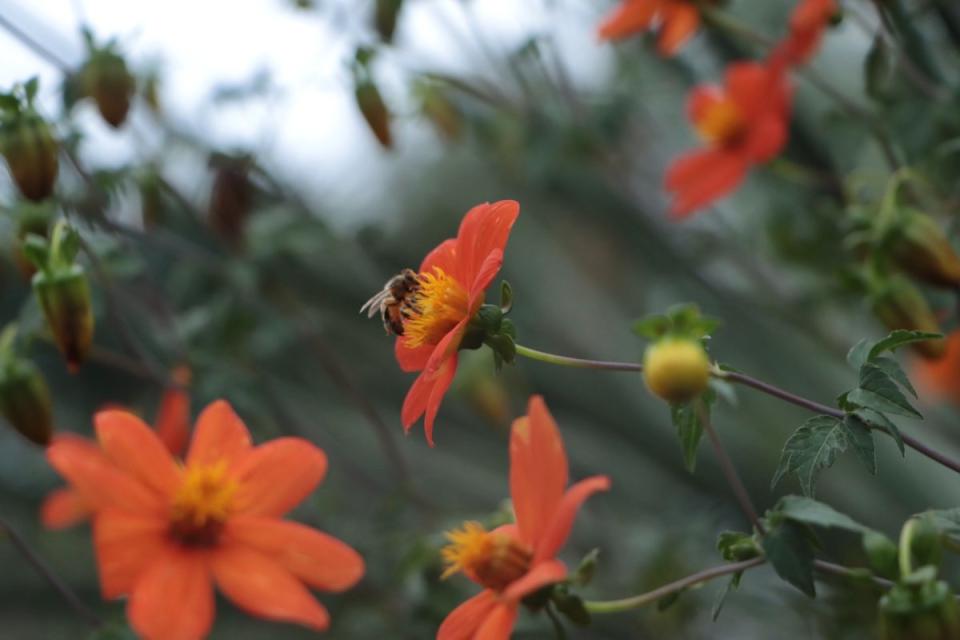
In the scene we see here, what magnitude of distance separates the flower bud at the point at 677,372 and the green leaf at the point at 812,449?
0.22 ft

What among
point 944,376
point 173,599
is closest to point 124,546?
point 173,599

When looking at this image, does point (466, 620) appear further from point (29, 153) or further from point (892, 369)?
point (29, 153)

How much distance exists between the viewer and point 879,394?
473 millimetres

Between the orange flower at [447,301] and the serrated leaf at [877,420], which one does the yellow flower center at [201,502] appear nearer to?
the orange flower at [447,301]

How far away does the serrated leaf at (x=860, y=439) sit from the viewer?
1.52 feet

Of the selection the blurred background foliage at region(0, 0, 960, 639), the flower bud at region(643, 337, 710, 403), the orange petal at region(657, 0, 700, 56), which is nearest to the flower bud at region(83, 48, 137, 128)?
the blurred background foliage at region(0, 0, 960, 639)

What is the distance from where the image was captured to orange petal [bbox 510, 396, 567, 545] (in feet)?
1.66

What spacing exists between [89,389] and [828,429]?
1275mm

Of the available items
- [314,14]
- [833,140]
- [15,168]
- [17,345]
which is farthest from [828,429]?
[314,14]

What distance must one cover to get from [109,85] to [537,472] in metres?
0.48

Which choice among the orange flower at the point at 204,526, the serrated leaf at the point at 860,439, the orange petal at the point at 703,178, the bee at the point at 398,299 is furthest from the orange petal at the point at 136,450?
the orange petal at the point at 703,178

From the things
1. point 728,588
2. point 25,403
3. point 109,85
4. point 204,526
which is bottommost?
point 728,588

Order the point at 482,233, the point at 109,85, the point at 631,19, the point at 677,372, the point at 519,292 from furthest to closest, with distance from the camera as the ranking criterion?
the point at 519,292
the point at 631,19
the point at 109,85
the point at 482,233
the point at 677,372

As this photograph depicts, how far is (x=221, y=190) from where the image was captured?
977mm
